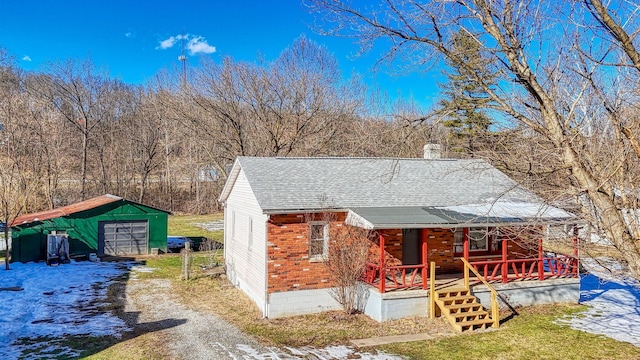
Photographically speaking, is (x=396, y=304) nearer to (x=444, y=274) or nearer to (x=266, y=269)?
(x=444, y=274)

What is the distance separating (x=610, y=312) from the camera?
13.2 metres

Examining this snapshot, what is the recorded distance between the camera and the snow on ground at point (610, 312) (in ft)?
37.2

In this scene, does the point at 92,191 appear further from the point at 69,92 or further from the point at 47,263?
the point at 47,263

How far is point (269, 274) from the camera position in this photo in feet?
40.0

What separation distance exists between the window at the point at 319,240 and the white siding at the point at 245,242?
1425mm

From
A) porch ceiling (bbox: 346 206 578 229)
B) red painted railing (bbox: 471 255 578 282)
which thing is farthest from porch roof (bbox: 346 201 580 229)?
red painted railing (bbox: 471 255 578 282)

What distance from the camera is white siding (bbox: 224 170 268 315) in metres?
12.8

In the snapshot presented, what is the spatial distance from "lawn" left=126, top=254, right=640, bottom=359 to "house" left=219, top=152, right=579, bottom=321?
17.6 inches

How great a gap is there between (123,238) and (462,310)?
56.0ft

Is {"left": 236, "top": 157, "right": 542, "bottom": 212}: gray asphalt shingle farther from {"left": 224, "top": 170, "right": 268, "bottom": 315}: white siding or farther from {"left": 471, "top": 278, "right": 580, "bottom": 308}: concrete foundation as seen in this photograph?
{"left": 471, "top": 278, "right": 580, "bottom": 308}: concrete foundation

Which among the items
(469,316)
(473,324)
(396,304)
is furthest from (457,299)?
(396,304)

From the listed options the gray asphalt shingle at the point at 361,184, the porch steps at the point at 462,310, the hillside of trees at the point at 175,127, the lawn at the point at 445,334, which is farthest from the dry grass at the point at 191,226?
the porch steps at the point at 462,310

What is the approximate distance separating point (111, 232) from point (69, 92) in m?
21.7

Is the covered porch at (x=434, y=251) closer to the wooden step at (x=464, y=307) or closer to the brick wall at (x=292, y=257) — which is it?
the wooden step at (x=464, y=307)
